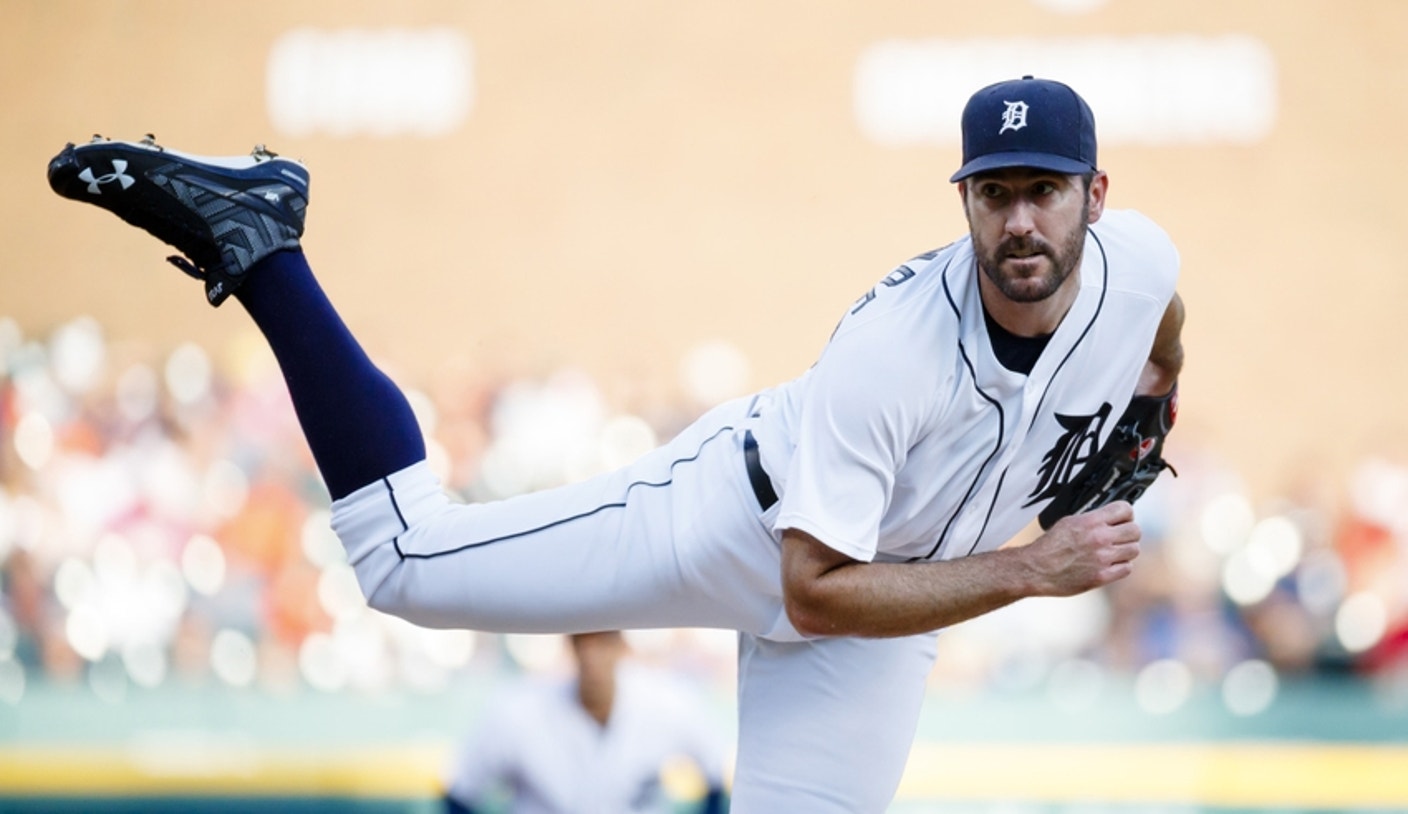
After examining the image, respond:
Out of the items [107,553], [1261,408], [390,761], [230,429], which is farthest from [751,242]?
A: [390,761]

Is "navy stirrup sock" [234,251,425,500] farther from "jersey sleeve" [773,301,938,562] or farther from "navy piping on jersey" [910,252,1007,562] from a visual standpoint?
"navy piping on jersey" [910,252,1007,562]

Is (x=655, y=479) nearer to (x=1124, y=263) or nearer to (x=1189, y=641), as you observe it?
(x=1124, y=263)

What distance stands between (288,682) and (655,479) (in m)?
3.98

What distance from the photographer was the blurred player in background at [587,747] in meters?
4.71

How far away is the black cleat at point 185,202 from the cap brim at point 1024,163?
1334 millimetres

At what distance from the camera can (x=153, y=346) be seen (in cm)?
1153

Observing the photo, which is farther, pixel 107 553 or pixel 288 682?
pixel 107 553

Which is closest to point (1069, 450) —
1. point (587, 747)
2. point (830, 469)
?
point (830, 469)

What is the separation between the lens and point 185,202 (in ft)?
10.4

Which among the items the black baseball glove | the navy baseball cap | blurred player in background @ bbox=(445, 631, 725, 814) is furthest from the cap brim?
blurred player in background @ bbox=(445, 631, 725, 814)

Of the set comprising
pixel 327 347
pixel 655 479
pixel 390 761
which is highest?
pixel 327 347

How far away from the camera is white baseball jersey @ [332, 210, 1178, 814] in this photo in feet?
9.59

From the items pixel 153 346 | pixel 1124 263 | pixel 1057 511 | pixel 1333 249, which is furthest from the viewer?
pixel 1333 249

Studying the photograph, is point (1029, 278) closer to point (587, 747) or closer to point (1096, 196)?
point (1096, 196)
